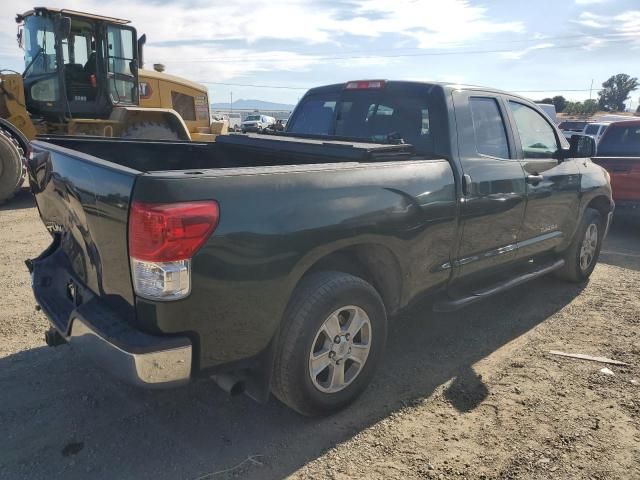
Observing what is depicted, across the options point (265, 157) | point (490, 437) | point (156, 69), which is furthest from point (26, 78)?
point (490, 437)

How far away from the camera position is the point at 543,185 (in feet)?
14.9

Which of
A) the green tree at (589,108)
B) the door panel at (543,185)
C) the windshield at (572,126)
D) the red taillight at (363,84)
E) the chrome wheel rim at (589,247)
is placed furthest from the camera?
the green tree at (589,108)

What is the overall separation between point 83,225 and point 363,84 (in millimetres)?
2617

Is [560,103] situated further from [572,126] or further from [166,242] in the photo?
[166,242]

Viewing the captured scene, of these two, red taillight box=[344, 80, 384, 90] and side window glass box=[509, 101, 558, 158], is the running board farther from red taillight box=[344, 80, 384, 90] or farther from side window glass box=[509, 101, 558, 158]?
red taillight box=[344, 80, 384, 90]

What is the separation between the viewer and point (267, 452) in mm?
2809

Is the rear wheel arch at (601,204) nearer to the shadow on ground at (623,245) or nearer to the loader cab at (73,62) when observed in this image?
the shadow on ground at (623,245)

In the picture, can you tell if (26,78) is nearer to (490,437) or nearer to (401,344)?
(401,344)

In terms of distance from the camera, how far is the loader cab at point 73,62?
8.85 meters

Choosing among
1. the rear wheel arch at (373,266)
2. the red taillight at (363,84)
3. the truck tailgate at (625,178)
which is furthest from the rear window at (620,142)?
the rear wheel arch at (373,266)

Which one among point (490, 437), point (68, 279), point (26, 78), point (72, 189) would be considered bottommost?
point (490, 437)

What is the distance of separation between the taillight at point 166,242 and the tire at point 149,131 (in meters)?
8.21

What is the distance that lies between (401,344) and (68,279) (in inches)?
95.3

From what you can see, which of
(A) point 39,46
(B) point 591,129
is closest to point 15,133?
(A) point 39,46
